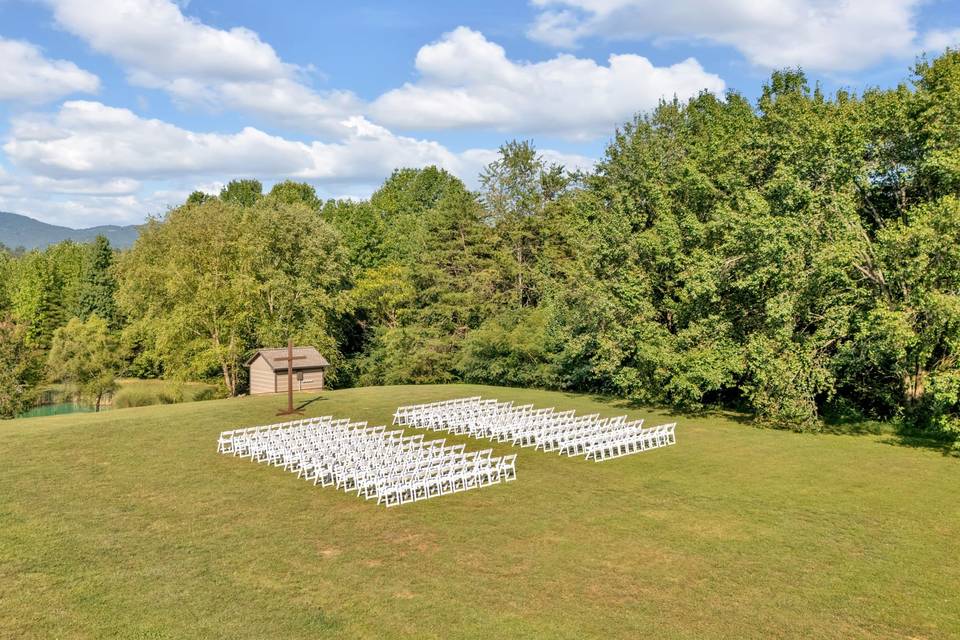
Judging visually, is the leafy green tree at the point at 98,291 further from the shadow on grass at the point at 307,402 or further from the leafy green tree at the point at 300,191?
the shadow on grass at the point at 307,402

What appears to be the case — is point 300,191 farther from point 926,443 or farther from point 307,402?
point 926,443

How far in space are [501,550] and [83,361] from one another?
137 ft

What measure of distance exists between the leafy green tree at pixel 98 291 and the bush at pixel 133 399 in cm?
2194

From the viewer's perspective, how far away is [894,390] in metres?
25.1

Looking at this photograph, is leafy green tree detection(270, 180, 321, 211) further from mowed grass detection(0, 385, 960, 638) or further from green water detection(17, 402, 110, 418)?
mowed grass detection(0, 385, 960, 638)

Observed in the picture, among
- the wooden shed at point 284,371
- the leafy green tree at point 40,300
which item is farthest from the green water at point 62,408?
the leafy green tree at point 40,300

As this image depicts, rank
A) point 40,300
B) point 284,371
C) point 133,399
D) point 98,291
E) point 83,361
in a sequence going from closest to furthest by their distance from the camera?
1. point 284,371
2. point 133,399
3. point 83,361
4. point 98,291
5. point 40,300

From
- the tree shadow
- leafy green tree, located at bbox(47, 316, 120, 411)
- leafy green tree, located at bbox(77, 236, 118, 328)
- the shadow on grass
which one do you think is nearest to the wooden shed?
the shadow on grass

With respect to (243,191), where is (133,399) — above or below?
below

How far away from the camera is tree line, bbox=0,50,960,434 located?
75.1 ft

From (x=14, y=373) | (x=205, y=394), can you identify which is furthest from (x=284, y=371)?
(x=14, y=373)

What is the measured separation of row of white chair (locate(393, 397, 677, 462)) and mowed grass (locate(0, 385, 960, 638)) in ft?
2.79

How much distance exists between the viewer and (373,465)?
16453 millimetres

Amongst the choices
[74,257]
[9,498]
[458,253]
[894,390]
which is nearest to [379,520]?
[9,498]
